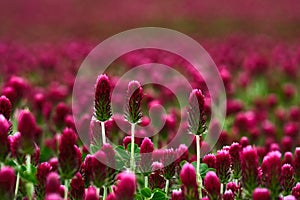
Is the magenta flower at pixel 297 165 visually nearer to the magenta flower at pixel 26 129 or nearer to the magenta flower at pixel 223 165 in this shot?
the magenta flower at pixel 223 165

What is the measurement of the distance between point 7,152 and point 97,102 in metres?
0.43

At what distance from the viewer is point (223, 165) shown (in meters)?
2.21

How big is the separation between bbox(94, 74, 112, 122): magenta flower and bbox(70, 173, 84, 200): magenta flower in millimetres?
252

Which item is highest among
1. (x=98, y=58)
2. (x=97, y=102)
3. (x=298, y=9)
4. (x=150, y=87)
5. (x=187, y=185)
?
(x=298, y=9)

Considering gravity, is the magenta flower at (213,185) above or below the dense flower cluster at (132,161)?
below

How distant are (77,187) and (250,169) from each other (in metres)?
0.64

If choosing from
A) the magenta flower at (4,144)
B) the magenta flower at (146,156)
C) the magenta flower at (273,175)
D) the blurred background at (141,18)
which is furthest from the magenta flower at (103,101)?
the blurred background at (141,18)

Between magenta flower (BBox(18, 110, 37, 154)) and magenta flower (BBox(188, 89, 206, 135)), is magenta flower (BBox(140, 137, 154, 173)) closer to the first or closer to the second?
magenta flower (BBox(188, 89, 206, 135))

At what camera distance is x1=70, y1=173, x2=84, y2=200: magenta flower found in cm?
217

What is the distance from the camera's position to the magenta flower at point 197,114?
226 cm

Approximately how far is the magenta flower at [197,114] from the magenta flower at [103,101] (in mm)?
321

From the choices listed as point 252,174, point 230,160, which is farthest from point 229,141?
point 252,174

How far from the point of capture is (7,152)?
1989mm

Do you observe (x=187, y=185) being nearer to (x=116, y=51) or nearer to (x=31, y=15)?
(x=116, y=51)
